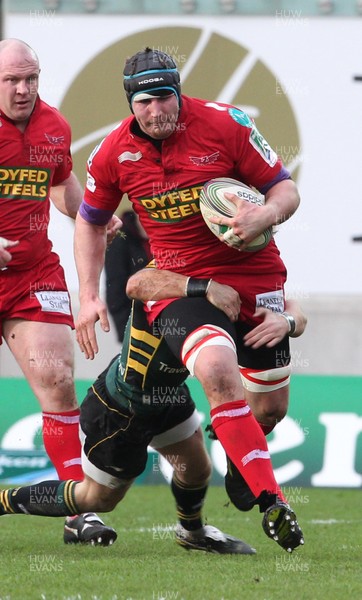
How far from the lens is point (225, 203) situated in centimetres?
612

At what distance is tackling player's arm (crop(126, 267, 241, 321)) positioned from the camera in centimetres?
629

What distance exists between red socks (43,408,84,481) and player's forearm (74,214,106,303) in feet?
3.39

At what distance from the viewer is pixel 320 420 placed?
10.5 meters

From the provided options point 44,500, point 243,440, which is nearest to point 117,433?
point 44,500

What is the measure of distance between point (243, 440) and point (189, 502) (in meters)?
1.42

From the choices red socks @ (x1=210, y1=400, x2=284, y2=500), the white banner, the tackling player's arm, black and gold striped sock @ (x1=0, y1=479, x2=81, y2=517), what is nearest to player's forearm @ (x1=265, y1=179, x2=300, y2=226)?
the tackling player's arm

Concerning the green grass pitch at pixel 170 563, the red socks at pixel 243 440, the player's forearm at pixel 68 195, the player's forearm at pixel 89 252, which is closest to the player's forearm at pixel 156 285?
the player's forearm at pixel 89 252

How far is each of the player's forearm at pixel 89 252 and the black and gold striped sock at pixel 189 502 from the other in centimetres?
127

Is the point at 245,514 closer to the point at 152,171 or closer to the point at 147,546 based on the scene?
the point at 147,546

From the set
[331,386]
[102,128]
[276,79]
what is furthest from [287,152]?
[331,386]

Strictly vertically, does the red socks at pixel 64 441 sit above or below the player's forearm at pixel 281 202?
below

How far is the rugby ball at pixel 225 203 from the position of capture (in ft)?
20.1

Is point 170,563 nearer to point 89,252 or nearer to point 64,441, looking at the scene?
point 64,441

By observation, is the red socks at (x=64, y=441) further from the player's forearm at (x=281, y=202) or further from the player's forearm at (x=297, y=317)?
the player's forearm at (x=281, y=202)
